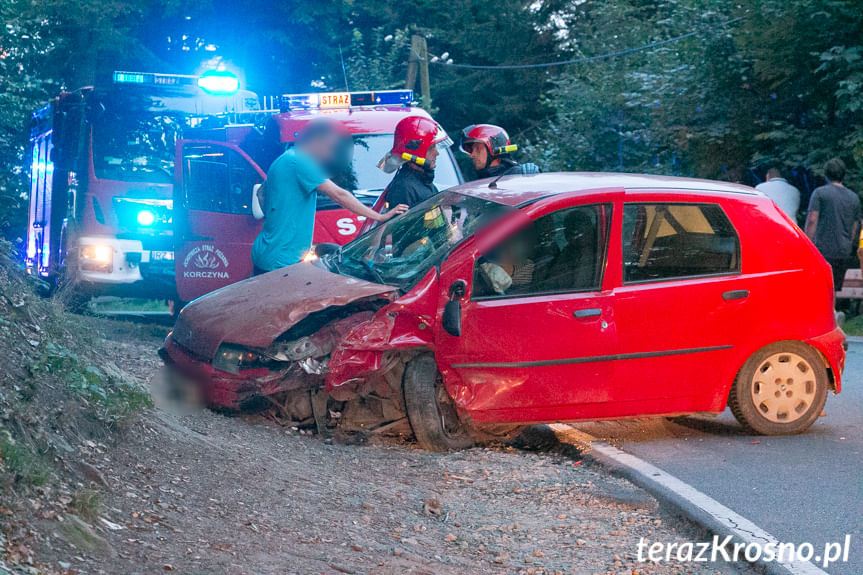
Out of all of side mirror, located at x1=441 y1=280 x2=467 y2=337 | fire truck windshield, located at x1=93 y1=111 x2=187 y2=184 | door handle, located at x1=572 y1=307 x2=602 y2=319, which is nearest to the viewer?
side mirror, located at x1=441 y1=280 x2=467 y2=337

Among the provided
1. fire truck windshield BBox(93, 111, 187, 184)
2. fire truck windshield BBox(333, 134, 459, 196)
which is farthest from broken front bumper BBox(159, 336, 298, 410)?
fire truck windshield BBox(93, 111, 187, 184)

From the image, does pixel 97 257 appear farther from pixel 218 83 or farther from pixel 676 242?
pixel 676 242

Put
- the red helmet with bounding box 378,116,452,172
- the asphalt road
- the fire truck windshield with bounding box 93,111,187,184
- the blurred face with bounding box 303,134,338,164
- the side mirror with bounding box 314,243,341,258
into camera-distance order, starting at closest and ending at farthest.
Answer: the asphalt road → the side mirror with bounding box 314,243,341,258 → the blurred face with bounding box 303,134,338,164 → the red helmet with bounding box 378,116,452,172 → the fire truck windshield with bounding box 93,111,187,184

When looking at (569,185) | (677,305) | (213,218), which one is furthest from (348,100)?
(677,305)

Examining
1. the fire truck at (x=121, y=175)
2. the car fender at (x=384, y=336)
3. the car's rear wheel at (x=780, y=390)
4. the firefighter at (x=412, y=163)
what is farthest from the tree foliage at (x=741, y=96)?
the car fender at (x=384, y=336)

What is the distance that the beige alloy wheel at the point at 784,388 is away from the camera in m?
7.38

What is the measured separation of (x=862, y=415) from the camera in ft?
27.0

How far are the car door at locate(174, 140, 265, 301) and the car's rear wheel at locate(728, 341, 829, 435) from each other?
541cm

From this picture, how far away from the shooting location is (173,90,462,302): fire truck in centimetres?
1105

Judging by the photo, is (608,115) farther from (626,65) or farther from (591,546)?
(591,546)

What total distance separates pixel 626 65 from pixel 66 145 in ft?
56.3

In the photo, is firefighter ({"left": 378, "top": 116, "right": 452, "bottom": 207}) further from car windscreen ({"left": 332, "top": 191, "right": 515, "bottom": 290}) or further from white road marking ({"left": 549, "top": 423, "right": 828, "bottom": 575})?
white road marking ({"left": 549, "top": 423, "right": 828, "bottom": 575})

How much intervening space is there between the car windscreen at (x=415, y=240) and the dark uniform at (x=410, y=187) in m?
0.64

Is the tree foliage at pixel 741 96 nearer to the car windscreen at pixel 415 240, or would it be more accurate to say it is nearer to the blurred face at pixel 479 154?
the blurred face at pixel 479 154
